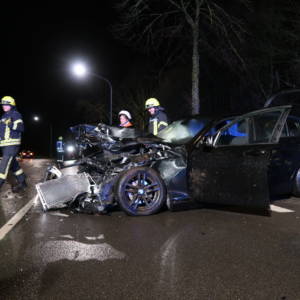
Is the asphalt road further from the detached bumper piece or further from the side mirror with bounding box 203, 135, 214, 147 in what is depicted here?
the side mirror with bounding box 203, 135, 214, 147

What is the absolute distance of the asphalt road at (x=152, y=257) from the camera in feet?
8.08

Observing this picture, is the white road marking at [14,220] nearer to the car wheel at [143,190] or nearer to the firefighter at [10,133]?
the firefighter at [10,133]

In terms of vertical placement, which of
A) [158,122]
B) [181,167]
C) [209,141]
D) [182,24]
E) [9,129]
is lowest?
[181,167]

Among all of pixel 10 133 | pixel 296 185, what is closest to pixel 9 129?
pixel 10 133

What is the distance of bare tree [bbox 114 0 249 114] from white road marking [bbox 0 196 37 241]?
9521mm

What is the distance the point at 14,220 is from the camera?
181 inches

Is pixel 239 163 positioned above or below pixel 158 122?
below

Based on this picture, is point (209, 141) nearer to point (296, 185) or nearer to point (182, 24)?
point (296, 185)

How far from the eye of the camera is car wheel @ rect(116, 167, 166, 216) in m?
4.62

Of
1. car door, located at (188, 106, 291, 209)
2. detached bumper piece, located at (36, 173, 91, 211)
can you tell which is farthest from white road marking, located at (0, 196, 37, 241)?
car door, located at (188, 106, 291, 209)

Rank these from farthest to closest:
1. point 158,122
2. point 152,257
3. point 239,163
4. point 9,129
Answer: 1. point 158,122
2. point 9,129
3. point 239,163
4. point 152,257

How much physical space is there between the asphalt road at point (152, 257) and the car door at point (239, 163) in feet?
1.42

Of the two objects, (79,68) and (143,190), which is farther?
(79,68)

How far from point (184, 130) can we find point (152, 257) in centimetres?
278
